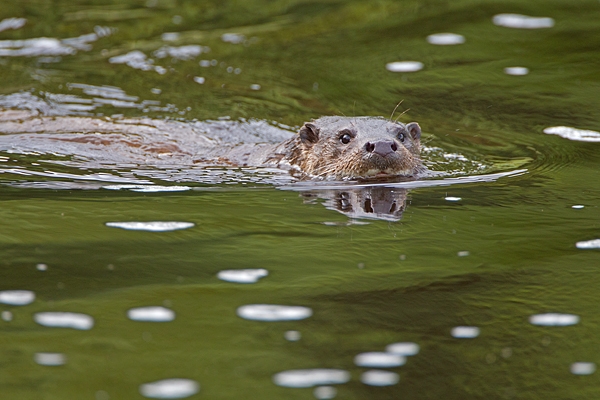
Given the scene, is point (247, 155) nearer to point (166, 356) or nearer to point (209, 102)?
point (209, 102)

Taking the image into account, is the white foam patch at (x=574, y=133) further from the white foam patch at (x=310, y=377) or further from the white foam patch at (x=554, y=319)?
the white foam patch at (x=310, y=377)

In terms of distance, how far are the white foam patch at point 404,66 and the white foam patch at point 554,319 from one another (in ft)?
21.3

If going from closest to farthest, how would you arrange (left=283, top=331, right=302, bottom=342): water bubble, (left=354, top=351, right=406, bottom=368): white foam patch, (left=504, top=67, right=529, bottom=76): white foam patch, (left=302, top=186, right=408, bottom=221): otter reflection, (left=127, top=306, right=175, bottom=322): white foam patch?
(left=354, top=351, right=406, bottom=368): white foam patch
(left=283, top=331, right=302, bottom=342): water bubble
(left=127, top=306, right=175, bottom=322): white foam patch
(left=302, top=186, right=408, bottom=221): otter reflection
(left=504, top=67, right=529, bottom=76): white foam patch

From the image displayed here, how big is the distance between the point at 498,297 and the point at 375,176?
2.53 meters

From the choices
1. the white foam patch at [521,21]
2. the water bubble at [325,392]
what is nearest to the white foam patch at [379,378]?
the water bubble at [325,392]

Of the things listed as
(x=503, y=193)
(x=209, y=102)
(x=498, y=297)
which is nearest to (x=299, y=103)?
(x=209, y=102)

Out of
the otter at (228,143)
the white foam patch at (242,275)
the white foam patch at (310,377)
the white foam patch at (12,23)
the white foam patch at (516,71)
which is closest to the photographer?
the white foam patch at (310,377)

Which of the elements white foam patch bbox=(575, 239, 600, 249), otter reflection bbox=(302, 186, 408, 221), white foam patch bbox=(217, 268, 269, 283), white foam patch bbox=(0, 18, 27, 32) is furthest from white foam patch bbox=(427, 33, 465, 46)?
white foam patch bbox=(217, 268, 269, 283)

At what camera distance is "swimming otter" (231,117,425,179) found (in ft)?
19.5

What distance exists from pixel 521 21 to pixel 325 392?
8850 mm

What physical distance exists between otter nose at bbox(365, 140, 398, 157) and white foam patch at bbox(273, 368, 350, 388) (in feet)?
10.1

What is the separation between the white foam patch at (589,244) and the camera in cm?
433

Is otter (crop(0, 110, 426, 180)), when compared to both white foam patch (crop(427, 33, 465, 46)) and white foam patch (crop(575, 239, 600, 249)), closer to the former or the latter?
white foam patch (crop(575, 239, 600, 249))

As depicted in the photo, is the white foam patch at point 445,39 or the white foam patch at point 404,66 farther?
the white foam patch at point 445,39
